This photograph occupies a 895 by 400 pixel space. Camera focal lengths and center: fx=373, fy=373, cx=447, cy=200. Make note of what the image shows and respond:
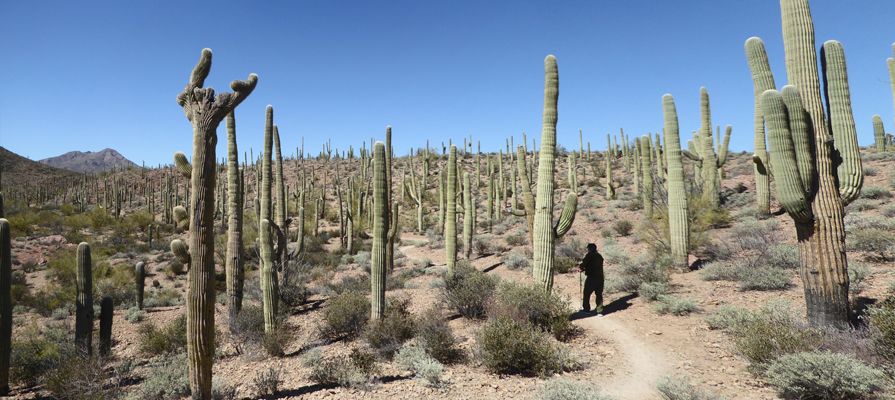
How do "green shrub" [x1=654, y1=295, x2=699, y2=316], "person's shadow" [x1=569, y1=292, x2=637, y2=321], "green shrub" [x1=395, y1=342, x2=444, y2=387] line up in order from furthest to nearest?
"person's shadow" [x1=569, y1=292, x2=637, y2=321] → "green shrub" [x1=654, y1=295, x2=699, y2=316] → "green shrub" [x1=395, y1=342, x2=444, y2=387]

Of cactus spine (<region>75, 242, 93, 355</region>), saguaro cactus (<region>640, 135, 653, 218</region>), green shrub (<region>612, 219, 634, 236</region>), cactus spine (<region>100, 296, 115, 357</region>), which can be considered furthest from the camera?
saguaro cactus (<region>640, 135, 653, 218</region>)

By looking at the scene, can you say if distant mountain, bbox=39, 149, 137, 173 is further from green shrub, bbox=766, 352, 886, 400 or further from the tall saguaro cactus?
green shrub, bbox=766, 352, 886, 400

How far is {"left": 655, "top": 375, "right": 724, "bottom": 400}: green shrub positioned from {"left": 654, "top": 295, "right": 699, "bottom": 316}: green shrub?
3137mm

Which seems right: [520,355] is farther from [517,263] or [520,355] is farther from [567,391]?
[517,263]

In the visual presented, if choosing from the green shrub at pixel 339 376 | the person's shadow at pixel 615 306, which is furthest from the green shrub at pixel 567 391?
the person's shadow at pixel 615 306

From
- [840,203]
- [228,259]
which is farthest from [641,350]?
[228,259]

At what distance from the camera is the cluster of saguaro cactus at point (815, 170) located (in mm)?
5641

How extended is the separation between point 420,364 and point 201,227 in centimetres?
354

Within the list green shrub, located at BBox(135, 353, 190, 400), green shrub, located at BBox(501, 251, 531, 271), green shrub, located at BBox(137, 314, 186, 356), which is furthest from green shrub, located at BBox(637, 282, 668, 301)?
green shrub, located at BBox(137, 314, 186, 356)

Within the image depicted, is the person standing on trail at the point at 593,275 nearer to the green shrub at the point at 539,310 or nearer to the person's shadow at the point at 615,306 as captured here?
the person's shadow at the point at 615,306

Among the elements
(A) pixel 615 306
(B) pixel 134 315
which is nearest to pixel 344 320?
(A) pixel 615 306

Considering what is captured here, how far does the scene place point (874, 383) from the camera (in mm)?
3842

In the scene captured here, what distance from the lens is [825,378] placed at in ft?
13.3

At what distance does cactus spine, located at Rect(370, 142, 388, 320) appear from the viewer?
310 inches
